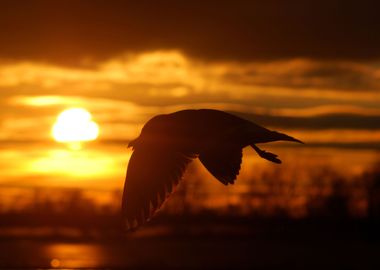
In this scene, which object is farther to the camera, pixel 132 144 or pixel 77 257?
pixel 77 257

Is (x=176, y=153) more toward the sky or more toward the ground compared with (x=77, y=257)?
more toward the sky

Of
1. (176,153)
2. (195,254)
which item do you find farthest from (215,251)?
(176,153)

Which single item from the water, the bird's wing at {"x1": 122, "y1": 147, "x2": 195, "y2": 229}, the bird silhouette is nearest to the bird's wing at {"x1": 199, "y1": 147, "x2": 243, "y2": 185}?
the bird silhouette

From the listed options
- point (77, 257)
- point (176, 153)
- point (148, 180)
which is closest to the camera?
point (148, 180)

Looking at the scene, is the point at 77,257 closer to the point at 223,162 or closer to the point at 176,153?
the point at 176,153

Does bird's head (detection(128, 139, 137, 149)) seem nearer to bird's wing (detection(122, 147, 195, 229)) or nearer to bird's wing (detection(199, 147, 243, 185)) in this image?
bird's wing (detection(122, 147, 195, 229))

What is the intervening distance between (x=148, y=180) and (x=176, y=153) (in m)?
0.41

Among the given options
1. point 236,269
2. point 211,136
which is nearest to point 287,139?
point 211,136

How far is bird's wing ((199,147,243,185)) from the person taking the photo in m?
10.4

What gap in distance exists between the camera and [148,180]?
10.5 meters

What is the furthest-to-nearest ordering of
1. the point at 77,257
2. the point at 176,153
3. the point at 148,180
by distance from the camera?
the point at 77,257 < the point at 176,153 < the point at 148,180

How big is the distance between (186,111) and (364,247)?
83.2 feet

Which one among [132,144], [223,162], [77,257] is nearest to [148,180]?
[132,144]

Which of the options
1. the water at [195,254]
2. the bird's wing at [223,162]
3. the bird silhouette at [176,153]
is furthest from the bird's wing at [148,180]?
the water at [195,254]
